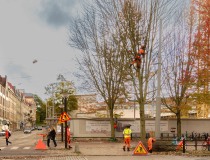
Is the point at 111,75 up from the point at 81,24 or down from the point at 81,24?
down

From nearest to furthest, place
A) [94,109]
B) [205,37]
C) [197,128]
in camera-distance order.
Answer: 1. [205,37]
2. [197,128]
3. [94,109]

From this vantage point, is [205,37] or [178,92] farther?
[178,92]

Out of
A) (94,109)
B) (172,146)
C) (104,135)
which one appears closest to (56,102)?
(94,109)

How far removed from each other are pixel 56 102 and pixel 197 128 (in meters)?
39.8

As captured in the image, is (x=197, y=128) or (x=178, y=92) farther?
(x=197, y=128)

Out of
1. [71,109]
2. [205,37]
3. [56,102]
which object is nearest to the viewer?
[205,37]

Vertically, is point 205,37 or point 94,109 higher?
point 205,37

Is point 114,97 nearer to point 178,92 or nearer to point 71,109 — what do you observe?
point 178,92

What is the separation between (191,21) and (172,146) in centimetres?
1747

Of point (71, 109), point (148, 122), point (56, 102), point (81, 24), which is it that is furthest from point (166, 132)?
point (71, 109)

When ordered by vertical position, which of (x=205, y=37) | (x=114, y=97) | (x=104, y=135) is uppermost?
(x=205, y=37)

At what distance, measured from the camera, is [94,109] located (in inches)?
2382

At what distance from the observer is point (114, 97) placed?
41.5 meters

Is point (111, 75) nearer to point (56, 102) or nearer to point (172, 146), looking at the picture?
point (172, 146)
